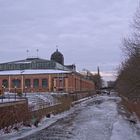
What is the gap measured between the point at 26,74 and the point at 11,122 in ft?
302

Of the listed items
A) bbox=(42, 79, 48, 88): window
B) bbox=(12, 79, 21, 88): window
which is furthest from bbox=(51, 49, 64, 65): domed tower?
bbox=(12, 79, 21, 88): window

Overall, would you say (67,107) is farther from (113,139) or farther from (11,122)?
(113,139)

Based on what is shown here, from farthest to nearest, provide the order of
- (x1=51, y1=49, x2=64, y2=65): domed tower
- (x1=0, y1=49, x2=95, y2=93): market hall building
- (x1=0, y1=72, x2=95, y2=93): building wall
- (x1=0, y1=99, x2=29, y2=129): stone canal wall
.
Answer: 1. (x1=51, y1=49, x2=64, y2=65): domed tower
2. (x1=0, y1=49, x2=95, y2=93): market hall building
3. (x1=0, y1=72, x2=95, y2=93): building wall
4. (x1=0, y1=99, x2=29, y2=129): stone canal wall

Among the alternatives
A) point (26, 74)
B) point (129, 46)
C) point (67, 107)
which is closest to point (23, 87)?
point (26, 74)

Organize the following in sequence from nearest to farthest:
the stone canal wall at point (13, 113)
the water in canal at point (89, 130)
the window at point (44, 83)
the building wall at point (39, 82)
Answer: the water in canal at point (89, 130) → the stone canal wall at point (13, 113) → the building wall at point (39, 82) → the window at point (44, 83)

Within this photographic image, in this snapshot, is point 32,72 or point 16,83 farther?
point 32,72

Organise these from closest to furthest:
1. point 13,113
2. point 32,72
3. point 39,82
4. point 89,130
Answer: point 89,130, point 13,113, point 39,82, point 32,72

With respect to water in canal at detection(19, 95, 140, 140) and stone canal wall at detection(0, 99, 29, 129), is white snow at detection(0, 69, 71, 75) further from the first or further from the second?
stone canal wall at detection(0, 99, 29, 129)

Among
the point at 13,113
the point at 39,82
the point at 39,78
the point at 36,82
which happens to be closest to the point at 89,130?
the point at 13,113

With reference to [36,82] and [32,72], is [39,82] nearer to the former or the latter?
[36,82]

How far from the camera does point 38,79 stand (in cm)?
12331

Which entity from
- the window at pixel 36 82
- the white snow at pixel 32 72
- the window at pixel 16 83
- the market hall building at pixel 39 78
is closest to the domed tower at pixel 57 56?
the market hall building at pixel 39 78

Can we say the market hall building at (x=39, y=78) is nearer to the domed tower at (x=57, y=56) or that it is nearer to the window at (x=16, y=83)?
the window at (x=16, y=83)

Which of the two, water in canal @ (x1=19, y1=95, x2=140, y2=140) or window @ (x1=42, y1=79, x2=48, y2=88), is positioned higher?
window @ (x1=42, y1=79, x2=48, y2=88)
